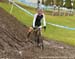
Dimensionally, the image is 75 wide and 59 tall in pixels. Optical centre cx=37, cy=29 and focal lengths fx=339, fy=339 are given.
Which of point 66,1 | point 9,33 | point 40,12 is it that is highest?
point 40,12

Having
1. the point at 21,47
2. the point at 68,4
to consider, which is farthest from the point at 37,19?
the point at 68,4

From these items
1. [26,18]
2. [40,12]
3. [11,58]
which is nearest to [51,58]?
[11,58]

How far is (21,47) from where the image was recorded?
1953 cm

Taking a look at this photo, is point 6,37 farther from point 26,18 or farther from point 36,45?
point 26,18

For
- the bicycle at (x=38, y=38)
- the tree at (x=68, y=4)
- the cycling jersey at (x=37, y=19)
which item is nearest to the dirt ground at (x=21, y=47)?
the bicycle at (x=38, y=38)

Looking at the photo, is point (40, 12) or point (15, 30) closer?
point (40, 12)

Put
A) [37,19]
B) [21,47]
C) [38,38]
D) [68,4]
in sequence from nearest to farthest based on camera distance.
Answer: [21,47] < [37,19] < [38,38] < [68,4]

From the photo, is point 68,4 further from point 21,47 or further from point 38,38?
point 21,47

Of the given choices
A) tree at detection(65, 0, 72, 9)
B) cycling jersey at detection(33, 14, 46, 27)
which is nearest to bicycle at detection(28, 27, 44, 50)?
cycling jersey at detection(33, 14, 46, 27)

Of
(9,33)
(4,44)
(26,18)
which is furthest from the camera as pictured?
(26,18)

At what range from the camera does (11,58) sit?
629 inches

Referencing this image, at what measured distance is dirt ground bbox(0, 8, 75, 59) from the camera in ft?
56.4

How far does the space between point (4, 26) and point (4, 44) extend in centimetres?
375

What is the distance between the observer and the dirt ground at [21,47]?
677 inches
